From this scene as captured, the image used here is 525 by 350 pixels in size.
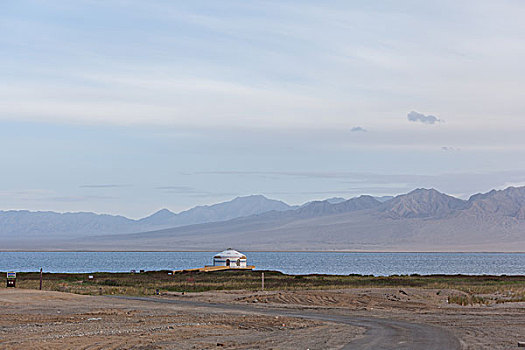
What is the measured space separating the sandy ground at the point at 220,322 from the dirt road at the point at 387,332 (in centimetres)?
53

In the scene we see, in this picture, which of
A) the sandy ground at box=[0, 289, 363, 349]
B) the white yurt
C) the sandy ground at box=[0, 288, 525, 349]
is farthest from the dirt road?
the white yurt

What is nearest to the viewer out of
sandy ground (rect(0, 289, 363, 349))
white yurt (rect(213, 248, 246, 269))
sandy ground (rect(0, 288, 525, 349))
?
sandy ground (rect(0, 289, 363, 349))

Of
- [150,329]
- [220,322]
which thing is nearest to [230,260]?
[220,322]

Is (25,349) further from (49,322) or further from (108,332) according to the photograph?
(49,322)

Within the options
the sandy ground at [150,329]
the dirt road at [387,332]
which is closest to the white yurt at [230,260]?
the sandy ground at [150,329]

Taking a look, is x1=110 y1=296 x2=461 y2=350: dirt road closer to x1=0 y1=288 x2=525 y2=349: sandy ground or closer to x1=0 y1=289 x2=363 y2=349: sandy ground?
x1=0 y1=288 x2=525 y2=349: sandy ground

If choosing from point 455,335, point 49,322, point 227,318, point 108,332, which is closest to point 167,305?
point 227,318

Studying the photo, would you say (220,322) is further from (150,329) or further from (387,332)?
(387,332)

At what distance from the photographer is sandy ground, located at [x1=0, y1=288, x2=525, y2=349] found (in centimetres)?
2150

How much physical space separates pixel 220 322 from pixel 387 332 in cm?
628

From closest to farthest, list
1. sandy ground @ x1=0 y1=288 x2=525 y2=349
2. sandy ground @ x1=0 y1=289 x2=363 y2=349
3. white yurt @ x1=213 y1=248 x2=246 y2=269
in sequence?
sandy ground @ x1=0 y1=289 x2=363 y2=349
sandy ground @ x1=0 y1=288 x2=525 y2=349
white yurt @ x1=213 y1=248 x2=246 y2=269

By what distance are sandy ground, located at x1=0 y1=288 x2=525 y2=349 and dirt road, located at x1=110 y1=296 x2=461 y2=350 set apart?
0.53 metres

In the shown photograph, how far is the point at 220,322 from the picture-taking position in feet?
91.3

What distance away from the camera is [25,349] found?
1917 cm
